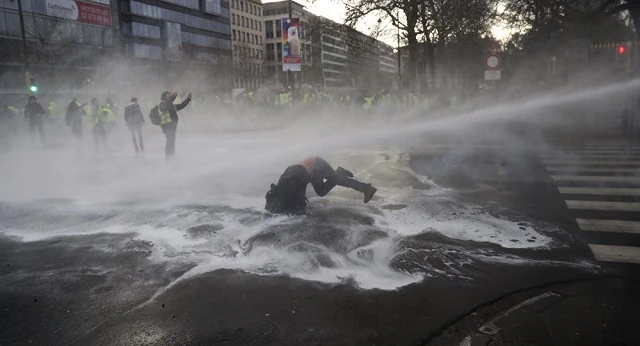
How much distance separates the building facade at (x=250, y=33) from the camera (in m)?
91.4

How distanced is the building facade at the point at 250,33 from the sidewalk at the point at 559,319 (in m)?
84.8

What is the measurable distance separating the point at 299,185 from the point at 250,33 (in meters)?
99.5

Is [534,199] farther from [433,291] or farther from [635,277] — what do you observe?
[433,291]

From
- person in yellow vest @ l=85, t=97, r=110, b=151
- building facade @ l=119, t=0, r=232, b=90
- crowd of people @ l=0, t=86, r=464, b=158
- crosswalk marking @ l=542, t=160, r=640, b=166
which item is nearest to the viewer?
crosswalk marking @ l=542, t=160, r=640, b=166

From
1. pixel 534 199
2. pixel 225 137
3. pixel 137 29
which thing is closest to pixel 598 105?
pixel 225 137

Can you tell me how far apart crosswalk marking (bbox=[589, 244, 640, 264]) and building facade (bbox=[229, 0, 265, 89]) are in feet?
275

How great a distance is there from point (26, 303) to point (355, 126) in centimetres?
1848

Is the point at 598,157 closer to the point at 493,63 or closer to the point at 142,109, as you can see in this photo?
the point at 493,63

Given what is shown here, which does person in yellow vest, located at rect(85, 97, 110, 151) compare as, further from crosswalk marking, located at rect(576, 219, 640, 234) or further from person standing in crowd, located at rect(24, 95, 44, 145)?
crosswalk marking, located at rect(576, 219, 640, 234)

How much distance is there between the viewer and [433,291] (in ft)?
12.3

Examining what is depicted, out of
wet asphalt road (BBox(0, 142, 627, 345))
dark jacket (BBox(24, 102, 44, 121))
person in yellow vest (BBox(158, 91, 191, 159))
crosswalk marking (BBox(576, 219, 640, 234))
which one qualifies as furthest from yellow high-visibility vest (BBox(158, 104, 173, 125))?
dark jacket (BBox(24, 102, 44, 121))

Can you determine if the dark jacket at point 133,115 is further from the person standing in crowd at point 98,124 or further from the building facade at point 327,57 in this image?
the building facade at point 327,57

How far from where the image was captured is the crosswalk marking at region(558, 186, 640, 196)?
7.06 metres

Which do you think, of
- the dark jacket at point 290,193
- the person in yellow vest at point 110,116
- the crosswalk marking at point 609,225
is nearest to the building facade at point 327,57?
the person in yellow vest at point 110,116
